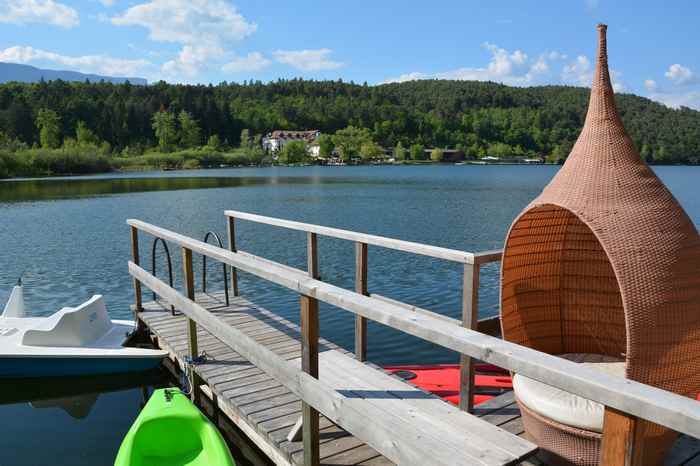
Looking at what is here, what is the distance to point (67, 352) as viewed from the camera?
655 centimetres

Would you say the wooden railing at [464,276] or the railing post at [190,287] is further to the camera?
the railing post at [190,287]

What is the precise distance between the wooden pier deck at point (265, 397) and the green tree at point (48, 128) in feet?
310

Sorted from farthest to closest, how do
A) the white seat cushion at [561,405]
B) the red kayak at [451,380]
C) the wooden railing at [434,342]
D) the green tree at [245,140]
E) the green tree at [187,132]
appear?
the green tree at [245,140]
the green tree at [187,132]
the red kayak at [451,380]
the white seat cushion at [561,405]
the wooden railing at [434,342]

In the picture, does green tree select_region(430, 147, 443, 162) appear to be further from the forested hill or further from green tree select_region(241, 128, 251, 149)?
green tree select_region(241, 128, 251, 149)

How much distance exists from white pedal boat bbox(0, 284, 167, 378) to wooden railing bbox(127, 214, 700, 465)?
7.49ft

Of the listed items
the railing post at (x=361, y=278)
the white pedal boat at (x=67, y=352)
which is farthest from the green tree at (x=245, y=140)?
the railing post at (x=361, y=278)

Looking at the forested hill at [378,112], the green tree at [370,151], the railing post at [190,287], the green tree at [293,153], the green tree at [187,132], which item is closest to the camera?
the railing post at [190,287]

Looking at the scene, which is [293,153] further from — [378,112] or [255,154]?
[378,112]

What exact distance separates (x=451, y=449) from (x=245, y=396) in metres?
2.73

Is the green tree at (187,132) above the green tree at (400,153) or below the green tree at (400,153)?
above

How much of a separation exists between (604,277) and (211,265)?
41.5 ft

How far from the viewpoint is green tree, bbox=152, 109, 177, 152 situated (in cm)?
10756

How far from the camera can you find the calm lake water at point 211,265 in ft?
21.9

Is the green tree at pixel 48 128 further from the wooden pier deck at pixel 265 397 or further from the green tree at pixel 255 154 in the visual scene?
the wooden pier deck at pixel 265 397
